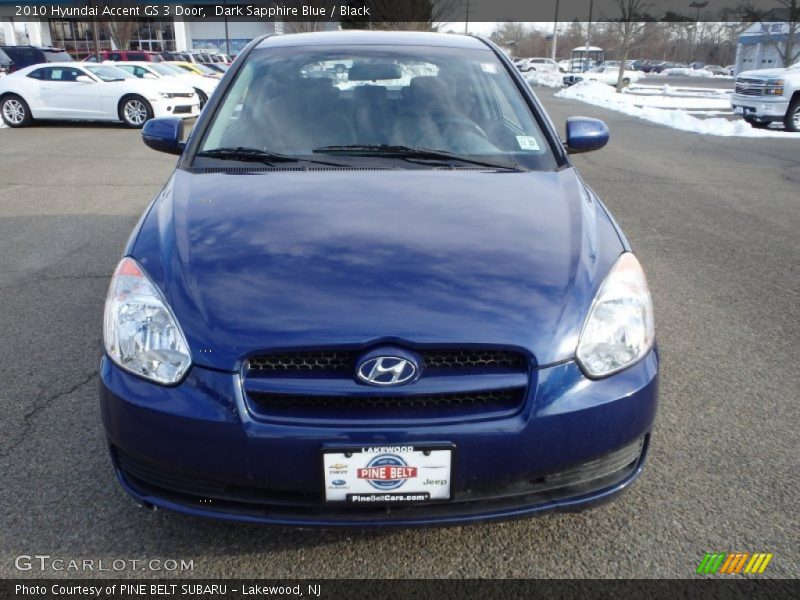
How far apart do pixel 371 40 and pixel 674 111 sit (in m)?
15.5

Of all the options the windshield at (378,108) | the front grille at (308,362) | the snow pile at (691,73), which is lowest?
the snow pile at (691,73)

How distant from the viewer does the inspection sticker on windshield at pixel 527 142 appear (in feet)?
9.75

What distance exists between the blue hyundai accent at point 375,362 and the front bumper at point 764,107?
15.0 metres

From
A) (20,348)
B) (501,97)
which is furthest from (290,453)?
(20,348)

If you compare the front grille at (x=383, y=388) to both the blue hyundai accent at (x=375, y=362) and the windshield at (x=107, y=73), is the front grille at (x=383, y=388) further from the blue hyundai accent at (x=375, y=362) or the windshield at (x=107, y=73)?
the windshield at (x=107, y=73)

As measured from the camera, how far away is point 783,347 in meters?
3.66

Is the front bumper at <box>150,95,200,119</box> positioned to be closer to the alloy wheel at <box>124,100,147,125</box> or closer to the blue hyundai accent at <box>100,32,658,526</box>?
the alloy wheel at <box>124,100,147,125</box>

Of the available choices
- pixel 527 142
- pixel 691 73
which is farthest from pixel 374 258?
pixel 691 73

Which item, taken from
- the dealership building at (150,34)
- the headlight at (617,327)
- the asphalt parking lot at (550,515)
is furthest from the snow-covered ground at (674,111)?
the dealership building at (150,34)

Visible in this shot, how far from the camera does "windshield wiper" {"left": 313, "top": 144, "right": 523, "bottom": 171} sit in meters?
2.88

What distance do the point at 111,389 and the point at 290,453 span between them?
1.86 ft

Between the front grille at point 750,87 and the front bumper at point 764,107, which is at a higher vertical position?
the front grille at point 750,87

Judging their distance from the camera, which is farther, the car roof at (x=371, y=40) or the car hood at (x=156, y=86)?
the car hood at (x=156, y=86)

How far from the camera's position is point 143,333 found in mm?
1946
